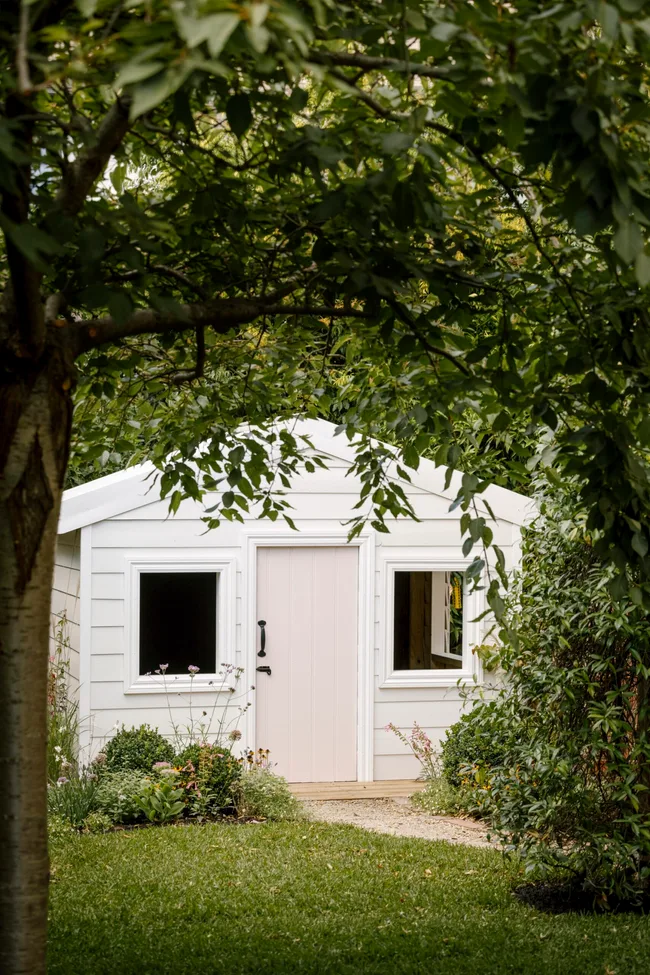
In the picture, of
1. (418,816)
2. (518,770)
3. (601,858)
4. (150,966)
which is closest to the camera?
(150,966)

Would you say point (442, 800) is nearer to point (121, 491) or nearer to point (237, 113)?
point (121, 491)

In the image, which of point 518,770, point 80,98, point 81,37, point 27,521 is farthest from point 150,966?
point 81,37

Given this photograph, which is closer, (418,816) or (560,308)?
(560,308)

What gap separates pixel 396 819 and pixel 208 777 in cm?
155

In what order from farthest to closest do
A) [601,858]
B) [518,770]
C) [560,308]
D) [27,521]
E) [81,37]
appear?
[518,770] < [601,858] < [560,308] < [27,521] < [81,37]

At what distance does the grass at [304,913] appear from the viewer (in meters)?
4.91

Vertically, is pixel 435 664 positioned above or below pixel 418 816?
above

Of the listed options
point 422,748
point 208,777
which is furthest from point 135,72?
point 422,748

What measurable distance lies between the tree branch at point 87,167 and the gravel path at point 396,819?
6092 millimetres

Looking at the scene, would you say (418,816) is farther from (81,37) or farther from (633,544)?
(81,37)

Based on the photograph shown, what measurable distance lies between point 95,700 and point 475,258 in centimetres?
652

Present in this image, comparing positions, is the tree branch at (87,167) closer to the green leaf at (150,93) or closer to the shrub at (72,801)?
the green leaf at (150,93)

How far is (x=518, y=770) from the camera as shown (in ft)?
19.9

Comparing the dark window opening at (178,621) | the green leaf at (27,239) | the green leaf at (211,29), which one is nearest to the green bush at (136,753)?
the dark window opening at (178,621)
